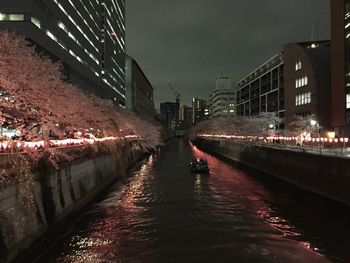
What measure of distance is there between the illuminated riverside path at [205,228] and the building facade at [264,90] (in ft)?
287

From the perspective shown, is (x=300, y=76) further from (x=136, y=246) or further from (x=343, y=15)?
(x=136, y=246)

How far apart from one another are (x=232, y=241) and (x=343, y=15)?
6418 cm

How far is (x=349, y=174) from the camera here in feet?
103

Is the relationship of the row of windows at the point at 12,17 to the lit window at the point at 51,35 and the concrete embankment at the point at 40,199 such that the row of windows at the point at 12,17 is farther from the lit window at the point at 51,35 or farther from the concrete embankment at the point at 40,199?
the concrete embankment at the point at 40,199

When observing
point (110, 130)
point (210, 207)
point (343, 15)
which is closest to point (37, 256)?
point (210, 207)

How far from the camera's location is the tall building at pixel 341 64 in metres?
75.2

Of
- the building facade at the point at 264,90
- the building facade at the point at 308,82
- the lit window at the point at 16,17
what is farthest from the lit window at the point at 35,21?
the building facade at the point at 264,90

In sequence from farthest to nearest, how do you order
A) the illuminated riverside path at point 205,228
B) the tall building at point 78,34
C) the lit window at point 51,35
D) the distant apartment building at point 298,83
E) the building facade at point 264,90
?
the building facade at point 264,90
the distant apartment building at point 298,83
the lit window at point 51,35
the tall building at point 78,34
the illuminated riverside path at point 205,228

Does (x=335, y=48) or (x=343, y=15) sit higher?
(x=343, y=15)

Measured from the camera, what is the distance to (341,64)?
76.7 metres

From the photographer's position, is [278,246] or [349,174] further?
[349,174]

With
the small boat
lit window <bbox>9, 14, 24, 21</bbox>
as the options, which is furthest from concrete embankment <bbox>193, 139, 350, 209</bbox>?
lit window <bbox>9, 14, 24, 21</bbox>

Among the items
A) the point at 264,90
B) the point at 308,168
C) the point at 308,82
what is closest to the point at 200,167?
the point at 308,168

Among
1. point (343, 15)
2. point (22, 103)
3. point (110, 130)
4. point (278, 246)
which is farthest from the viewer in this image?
point (343, 15)
